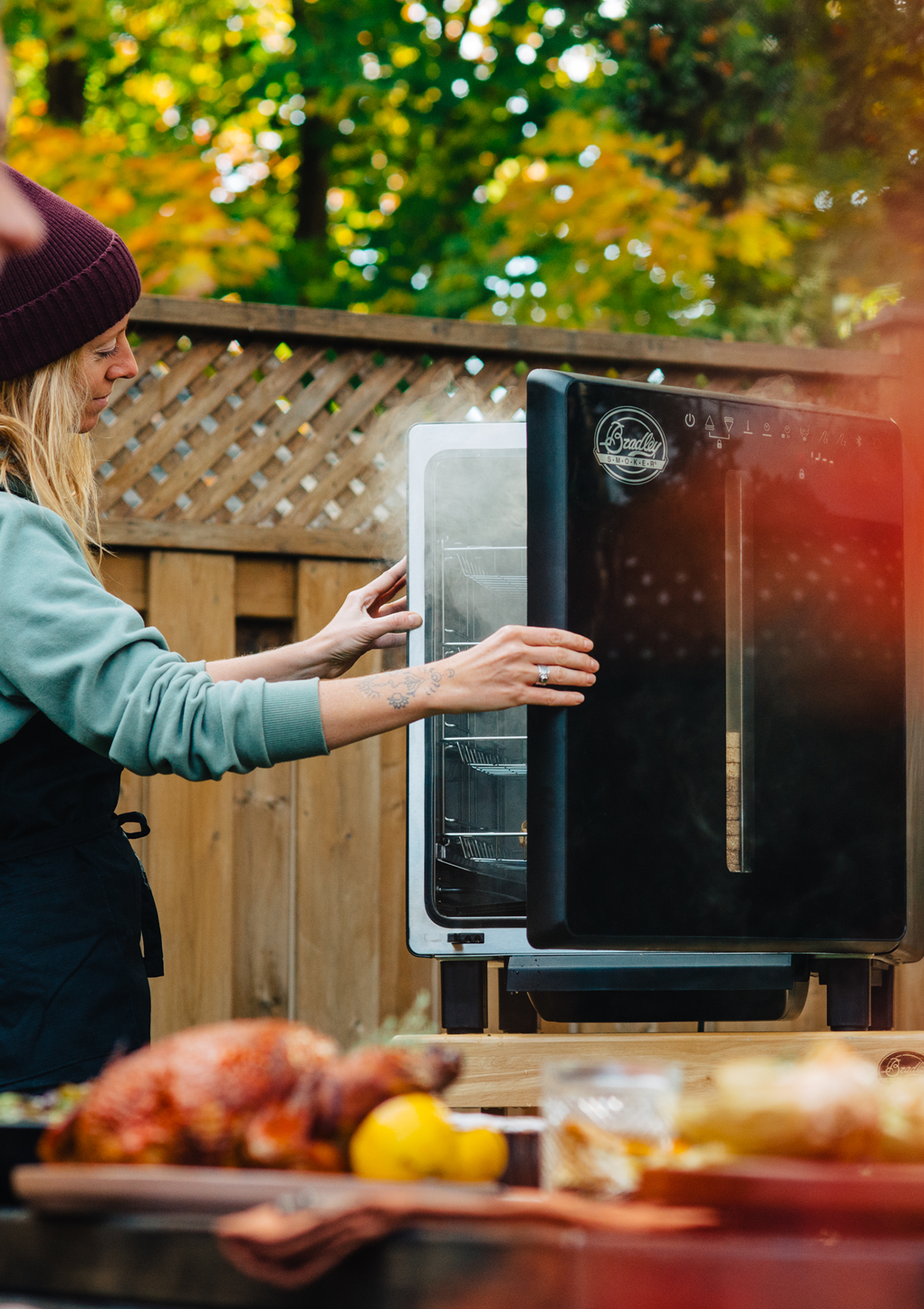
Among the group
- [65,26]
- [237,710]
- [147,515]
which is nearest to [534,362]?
[147,515]

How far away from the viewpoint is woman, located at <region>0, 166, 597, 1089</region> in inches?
50.2

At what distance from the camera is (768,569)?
1655mm

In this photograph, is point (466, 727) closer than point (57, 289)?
No

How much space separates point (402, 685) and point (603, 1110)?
712 millimetres

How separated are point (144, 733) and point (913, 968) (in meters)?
2.18

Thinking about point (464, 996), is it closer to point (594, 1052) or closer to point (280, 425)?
point (594, 1052)

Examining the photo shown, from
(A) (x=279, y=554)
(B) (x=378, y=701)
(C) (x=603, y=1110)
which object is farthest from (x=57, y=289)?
(A) (x=279, y=554)

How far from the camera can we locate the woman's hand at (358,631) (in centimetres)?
187

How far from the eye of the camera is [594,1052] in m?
1.67

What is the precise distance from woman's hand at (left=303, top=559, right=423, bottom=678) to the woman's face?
0.47 meters

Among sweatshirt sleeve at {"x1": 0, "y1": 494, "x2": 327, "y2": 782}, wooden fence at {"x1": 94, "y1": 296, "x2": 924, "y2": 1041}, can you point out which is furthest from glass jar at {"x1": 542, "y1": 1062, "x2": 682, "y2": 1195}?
wooden fence at {"x1": 94, "y1": 296, "x2": 924, "y2": 1041}

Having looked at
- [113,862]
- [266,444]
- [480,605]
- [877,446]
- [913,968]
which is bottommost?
[913,968]

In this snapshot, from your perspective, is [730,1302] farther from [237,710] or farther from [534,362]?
[534,362]

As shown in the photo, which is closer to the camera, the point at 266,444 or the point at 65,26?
the point at 266,444
